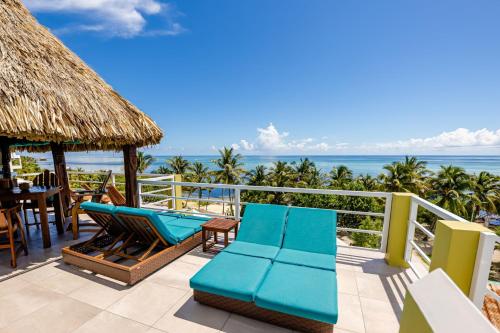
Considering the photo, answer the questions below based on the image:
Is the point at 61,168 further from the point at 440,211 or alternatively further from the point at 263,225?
the point at 440,211

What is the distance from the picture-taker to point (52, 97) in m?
3.66

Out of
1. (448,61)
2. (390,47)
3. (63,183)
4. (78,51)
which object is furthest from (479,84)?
(63,183)

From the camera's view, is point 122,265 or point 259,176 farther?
point 259,176

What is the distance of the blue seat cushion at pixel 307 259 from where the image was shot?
2538 millimetres

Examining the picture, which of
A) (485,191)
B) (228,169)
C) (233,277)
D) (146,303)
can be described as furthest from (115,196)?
(485,191)

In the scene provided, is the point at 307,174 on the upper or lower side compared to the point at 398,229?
lower

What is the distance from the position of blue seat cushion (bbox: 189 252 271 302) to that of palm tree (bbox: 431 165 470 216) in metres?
24.1

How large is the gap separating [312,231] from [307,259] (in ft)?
1.68

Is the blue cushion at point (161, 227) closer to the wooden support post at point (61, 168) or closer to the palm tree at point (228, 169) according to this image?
the wooden support post at point (61, 168)

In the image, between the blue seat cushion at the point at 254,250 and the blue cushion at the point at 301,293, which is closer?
the blue cushion at the point at 301,293

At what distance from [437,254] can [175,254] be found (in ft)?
10.4

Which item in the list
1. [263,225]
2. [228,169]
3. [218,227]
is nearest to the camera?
[263,225]

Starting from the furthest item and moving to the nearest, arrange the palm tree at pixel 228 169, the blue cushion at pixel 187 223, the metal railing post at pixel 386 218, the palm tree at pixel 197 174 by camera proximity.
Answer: the palm tree at pixel 197 174, the palm tree at pixel 228 169, the blue cushion at pixel 187 223, the metal railing post at pixel 386 218

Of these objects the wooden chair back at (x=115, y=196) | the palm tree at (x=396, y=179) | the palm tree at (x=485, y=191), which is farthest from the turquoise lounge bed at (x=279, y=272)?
the palm tree at (x=485, y=191)
